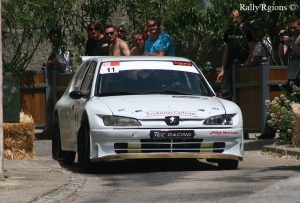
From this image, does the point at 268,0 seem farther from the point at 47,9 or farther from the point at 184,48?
the point at 47,9

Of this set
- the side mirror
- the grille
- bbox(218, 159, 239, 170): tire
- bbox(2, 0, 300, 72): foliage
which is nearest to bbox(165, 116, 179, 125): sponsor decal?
the grille

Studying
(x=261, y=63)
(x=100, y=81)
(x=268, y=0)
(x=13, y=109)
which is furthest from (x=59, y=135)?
(x=268, y=0)

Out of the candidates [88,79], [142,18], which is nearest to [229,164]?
[88,79]

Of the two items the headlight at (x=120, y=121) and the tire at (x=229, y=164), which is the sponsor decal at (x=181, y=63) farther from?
the headlight at (x=120, y=121)

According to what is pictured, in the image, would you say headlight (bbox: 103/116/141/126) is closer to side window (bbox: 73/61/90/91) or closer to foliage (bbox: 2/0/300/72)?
side window (bbox: 73/61/90/91)

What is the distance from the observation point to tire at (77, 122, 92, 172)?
42.0 feet

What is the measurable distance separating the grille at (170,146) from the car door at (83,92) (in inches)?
36.2

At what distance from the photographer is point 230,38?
743 inches

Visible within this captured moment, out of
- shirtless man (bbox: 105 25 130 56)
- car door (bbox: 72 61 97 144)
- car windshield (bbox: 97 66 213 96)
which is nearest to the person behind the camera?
car door (bbox: 72 61 97 144)

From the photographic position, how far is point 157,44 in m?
16.5

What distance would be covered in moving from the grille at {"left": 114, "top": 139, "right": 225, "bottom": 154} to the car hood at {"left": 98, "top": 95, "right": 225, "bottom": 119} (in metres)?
0.30

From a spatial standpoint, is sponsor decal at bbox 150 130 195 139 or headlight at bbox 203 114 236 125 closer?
sponsor decal at bbox 150 130 195 139

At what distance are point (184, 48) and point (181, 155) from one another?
8128 millimetres

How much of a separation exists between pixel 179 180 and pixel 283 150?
3.66 m
